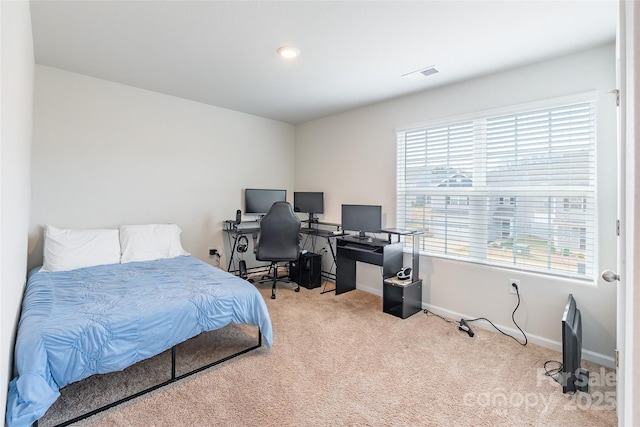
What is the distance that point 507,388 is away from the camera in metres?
1.99

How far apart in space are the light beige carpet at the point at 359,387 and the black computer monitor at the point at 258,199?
1992 millimetres

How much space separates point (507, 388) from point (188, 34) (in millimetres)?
3399

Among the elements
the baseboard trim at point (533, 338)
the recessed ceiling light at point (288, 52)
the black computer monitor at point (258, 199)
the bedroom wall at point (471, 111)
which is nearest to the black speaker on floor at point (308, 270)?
the bedroom wall at point (471, 111)

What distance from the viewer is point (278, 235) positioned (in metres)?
3.73

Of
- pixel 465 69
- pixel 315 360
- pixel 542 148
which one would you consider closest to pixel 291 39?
pixel 465 69

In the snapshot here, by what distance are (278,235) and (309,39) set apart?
2200 millimetres

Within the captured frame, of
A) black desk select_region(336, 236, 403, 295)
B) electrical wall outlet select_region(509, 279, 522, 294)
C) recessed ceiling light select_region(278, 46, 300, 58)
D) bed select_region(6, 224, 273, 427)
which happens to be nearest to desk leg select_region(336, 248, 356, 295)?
black desk select_region(336, 236, 403, 295)

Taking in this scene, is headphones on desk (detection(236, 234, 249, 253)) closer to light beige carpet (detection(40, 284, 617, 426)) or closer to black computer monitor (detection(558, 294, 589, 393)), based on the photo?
light beige carpet (detection(40, 284, 617, 426))

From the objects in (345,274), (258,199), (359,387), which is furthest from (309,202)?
(359,387)

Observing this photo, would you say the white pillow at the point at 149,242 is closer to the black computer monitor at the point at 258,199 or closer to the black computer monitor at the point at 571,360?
the black computer monitor at the point at 258,199

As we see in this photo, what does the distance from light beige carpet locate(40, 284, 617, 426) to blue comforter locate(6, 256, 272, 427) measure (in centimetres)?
30

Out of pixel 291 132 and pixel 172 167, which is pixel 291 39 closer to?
pixel 172 167

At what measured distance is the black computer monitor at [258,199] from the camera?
438cm

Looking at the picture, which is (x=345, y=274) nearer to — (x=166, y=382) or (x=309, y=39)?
(x=166, y=382)
